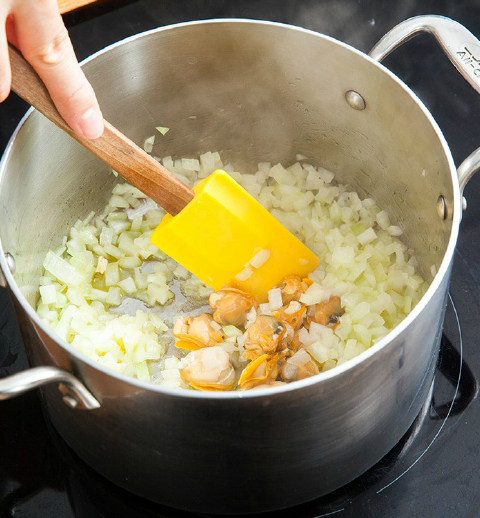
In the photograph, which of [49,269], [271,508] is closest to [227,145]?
[49,269]

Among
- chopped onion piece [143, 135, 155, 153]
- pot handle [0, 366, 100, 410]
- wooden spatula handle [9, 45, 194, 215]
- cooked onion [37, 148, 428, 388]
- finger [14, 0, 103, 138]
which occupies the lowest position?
cooked onion [37, 148, 428, 388]

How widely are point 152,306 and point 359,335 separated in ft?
1.24

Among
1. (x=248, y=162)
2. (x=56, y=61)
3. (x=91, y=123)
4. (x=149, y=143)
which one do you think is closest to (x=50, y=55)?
(x=56, y=61)


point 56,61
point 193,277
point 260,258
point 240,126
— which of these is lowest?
point 193,277

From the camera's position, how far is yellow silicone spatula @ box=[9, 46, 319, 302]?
4.00 feet

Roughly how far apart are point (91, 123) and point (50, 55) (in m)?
0.13

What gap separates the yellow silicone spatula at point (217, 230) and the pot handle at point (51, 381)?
14.7 inches

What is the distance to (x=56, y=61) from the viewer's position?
0.96 meters

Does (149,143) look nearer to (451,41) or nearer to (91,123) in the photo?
(91,123)

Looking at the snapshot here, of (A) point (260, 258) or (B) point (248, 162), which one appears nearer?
(A) point (260, 258)

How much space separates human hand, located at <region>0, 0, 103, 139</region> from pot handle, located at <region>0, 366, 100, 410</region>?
329mm

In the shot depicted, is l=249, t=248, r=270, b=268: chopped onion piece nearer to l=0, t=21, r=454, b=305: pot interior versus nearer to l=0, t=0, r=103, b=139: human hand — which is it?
l=0, t=21, r=454, b=305: pot interior

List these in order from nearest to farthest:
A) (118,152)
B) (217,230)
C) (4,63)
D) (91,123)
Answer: (4,63) → (91,123) → (118,152) → (217,230)

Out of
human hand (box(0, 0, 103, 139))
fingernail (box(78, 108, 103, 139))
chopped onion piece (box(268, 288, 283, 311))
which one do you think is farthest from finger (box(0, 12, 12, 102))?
chopped onion piece (box(268, 288, 283, 311))
